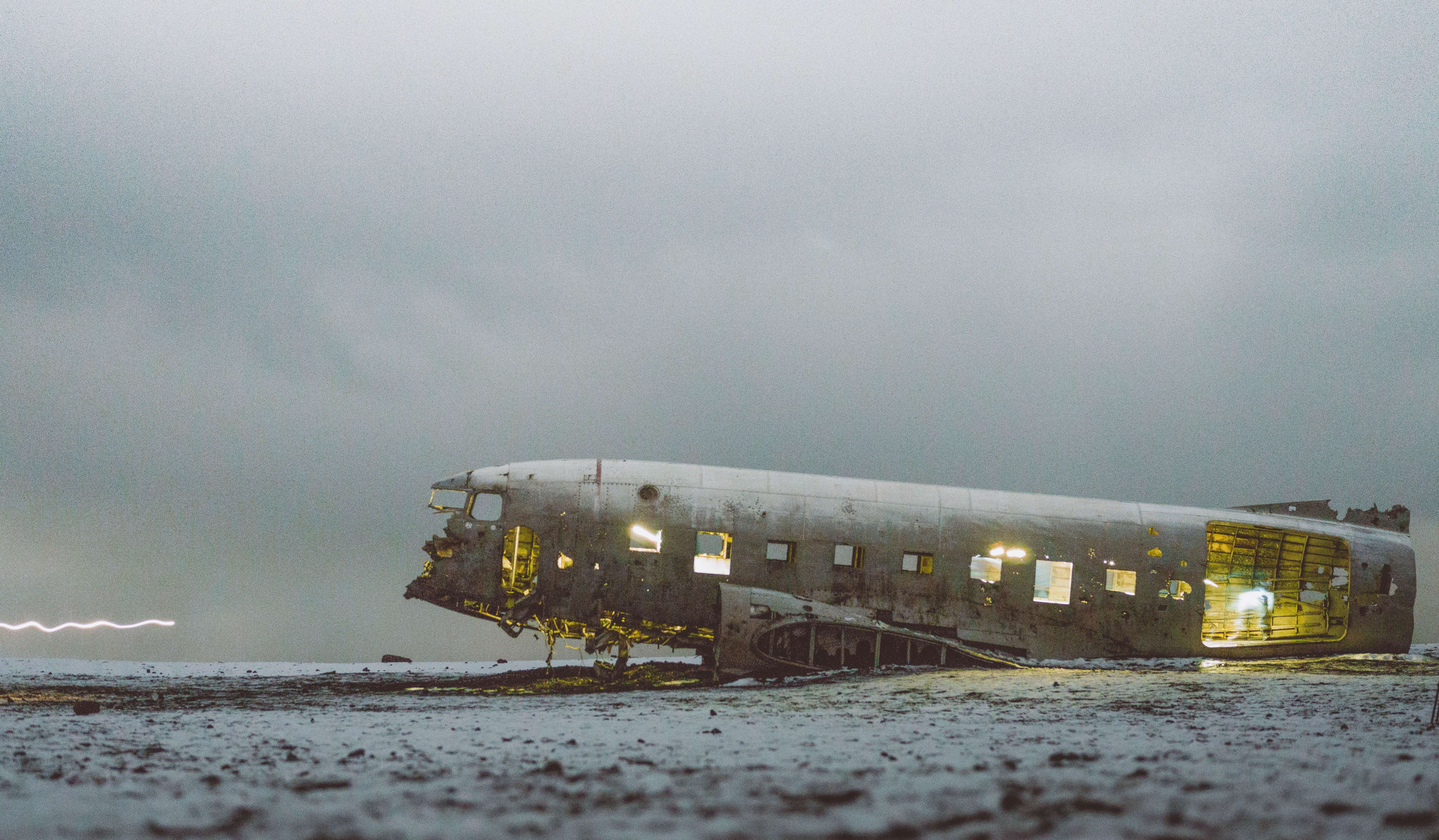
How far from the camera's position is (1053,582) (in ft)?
80.4

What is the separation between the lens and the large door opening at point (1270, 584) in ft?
87.6

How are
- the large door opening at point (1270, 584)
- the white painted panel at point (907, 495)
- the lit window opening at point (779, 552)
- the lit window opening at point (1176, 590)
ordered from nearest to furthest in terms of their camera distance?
the lit window opening at point (779, 552) → the white painted panel at point (907, 495) → the lit window opening at point (1176, 590) → the large door opening at point (1270, 584)

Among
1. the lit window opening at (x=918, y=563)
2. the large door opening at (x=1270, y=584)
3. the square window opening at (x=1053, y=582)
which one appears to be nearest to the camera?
the lit window opening at (x=918, y=563)

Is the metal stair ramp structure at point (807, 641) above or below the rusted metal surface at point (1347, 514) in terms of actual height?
below

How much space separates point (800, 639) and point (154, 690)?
1545 centimetres

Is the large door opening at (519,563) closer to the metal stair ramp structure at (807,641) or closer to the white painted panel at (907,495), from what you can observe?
the metal stair ramp structure at (807,641)

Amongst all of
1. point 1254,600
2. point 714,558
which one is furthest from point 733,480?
point 1254,600

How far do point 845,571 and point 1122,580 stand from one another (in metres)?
8.49

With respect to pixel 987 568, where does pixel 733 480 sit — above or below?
above

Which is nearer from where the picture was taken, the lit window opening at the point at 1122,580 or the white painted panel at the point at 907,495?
the white painted panel at the point at 907,495

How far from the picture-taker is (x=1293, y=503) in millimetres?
27281

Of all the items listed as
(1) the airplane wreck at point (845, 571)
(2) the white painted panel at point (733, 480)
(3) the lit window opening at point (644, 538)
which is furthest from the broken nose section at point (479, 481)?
(2) the white painted panel at point (733, 480)

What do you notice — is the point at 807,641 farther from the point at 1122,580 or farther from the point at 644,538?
the point at 1122,580

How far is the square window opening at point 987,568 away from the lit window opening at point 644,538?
349 inches
